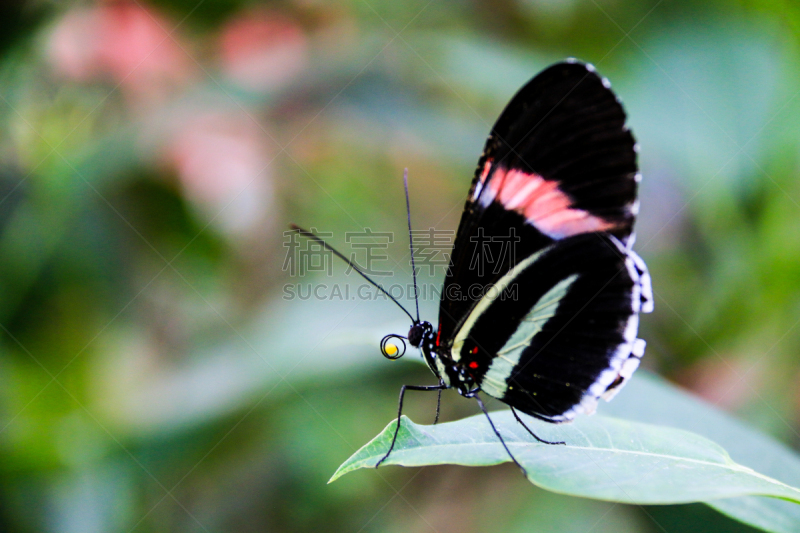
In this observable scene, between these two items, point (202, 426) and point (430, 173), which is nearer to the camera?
point (202, 426)

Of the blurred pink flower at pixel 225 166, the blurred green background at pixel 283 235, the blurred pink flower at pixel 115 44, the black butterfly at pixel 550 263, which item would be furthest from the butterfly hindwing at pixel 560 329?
the blurred pink flower at pixel 115 44

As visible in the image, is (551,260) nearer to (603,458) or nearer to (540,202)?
(540,202)

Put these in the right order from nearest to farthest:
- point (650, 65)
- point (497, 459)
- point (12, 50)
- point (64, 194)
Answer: point (497, 459)
point (12, 50)
point (64, 194)
point (650, 65)

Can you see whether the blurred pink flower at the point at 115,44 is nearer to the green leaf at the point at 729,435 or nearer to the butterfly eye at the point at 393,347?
the butterfly eye at the point at 393,347

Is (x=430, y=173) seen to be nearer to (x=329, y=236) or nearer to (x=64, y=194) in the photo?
(x=329, y=236)

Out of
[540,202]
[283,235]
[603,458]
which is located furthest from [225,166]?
[603,458]

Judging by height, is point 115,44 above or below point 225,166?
A: above

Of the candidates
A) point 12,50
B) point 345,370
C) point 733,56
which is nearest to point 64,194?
point 12,50

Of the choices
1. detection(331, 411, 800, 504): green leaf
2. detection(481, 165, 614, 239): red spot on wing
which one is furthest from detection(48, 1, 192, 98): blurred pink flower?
detection(331, 411, 800, 504): green leaf
